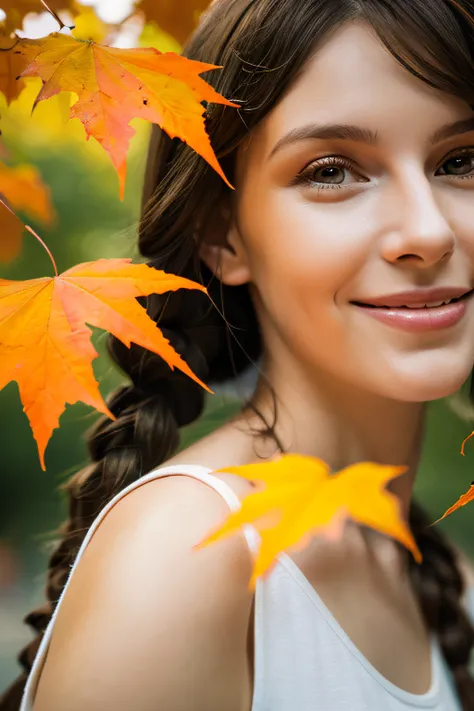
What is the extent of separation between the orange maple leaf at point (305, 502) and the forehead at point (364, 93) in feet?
1.08

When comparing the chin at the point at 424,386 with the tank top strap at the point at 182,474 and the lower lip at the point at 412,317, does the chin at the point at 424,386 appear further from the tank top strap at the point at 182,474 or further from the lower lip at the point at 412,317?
the tank top strap at the point at 182,474

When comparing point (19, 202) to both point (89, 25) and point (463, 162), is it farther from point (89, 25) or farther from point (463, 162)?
point (463, 162)

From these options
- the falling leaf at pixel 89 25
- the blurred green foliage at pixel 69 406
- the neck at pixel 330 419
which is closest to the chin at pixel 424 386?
the neck at pixel 330 419

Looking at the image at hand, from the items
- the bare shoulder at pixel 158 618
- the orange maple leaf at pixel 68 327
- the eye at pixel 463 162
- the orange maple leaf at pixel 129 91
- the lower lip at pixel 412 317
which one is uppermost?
the orange maple leaf at pixel 129 91

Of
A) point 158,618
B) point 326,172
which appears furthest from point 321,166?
point 158,618

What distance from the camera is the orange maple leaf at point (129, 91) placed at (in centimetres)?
71

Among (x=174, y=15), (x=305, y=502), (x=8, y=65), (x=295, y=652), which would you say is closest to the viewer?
(x=305, y=502)

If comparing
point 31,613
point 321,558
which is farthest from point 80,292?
point 31,613

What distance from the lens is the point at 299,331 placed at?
80cm

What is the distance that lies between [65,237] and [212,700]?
2.22ft

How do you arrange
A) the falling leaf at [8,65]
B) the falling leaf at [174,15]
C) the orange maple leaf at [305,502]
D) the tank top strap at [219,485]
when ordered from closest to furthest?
the orange maple leaf at [305,502] < the tank top strap at [219,485] < the falling leaf at [8,65] < the falling leaf at [174,15]

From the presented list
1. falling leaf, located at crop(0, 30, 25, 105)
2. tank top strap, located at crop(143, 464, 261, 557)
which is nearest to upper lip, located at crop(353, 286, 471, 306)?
tank top strap, located at crop(143, 464, 261, 557)

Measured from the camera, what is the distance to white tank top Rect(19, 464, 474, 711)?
71cm

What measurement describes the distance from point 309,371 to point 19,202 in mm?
496
